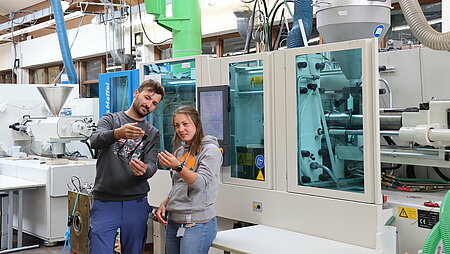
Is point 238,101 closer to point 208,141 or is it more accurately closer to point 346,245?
point 208,141

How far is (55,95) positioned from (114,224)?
2863 mm

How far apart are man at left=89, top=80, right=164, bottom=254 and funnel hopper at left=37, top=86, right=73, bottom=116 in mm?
2669

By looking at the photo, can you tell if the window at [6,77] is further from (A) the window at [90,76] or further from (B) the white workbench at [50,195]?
(B) the white workbench at [50,195]

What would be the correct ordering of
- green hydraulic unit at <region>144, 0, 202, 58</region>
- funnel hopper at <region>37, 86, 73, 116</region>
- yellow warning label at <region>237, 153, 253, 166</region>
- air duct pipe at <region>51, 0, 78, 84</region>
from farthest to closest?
1. air duct pipe at <region>51, 0, 78, 84</region>
2. funnel hopper at <region>37, 86, 73, 116</region>
3. green hydraulic unit at <region>144, 0, 202, 58</region>
4. yellow warning label at <region>237, 153, 253, 166</region>

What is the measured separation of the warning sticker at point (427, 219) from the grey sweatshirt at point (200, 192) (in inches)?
39.0

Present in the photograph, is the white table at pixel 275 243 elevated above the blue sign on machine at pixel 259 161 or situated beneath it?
situated beneath

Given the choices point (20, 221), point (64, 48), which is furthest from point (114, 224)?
point (64, 48)

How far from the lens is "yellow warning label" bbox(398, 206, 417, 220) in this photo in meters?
2.43

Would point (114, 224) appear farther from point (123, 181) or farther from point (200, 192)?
point (200, 192)

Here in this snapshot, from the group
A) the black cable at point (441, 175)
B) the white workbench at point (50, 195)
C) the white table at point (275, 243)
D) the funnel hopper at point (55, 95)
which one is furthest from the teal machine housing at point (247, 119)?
the funnel hopper at point (55, 95)

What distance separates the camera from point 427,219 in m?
2.37

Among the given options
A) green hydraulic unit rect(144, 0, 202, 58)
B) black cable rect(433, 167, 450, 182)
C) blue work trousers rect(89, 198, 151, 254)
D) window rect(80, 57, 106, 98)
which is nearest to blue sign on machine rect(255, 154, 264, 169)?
blue work trousers rect(89, 198, 151, 254)

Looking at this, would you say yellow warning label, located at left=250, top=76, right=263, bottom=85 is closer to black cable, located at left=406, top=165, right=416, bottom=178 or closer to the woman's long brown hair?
the woman's long brown hair

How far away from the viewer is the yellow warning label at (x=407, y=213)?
243cm
